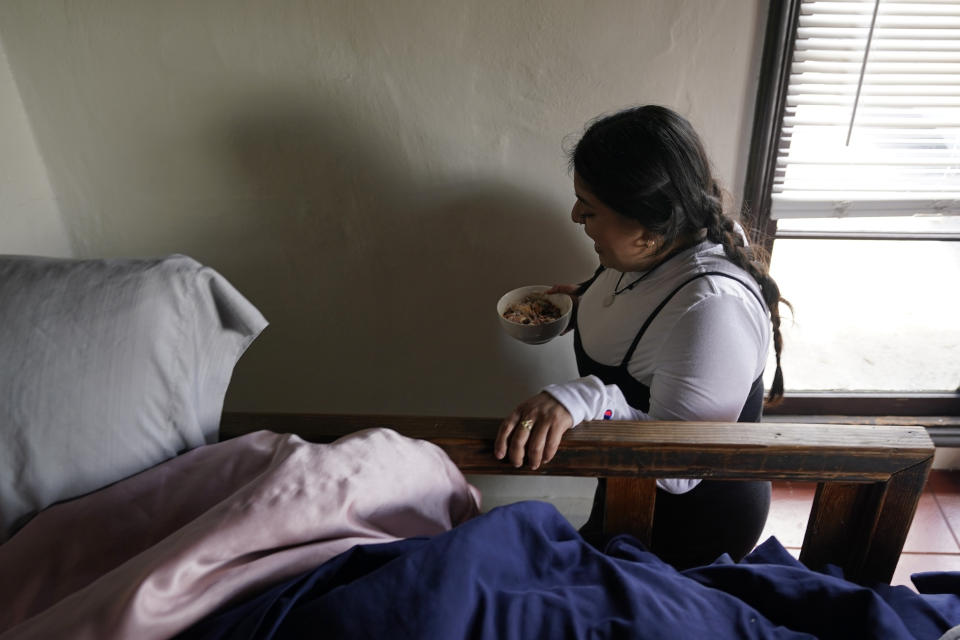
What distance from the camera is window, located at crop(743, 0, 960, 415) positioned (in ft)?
3.98

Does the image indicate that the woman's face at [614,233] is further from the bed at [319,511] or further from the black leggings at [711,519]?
the black leggings at [711,519]

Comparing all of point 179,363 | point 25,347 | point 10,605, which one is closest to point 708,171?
point 179,363

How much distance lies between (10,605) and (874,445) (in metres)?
1.18

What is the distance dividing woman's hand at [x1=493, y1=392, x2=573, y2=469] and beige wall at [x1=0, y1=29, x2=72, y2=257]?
1.08 meters

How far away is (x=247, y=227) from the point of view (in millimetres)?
1452

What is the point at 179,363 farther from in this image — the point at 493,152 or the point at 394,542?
the point at 493,152

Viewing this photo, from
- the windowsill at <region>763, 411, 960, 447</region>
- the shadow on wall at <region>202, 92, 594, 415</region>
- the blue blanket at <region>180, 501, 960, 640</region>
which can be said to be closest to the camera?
the blue blanket at <region>180, 501, 960, 640</region>

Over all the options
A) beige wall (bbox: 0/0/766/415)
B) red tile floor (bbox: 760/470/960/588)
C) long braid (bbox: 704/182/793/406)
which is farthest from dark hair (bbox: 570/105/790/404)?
red tile floor (bbox: 760/470/960/588)

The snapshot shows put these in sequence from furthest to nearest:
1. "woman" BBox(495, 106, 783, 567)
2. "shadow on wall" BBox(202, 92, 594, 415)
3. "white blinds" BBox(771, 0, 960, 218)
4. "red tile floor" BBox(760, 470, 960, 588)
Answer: "red tile floor" BBox(760, 470, 960, 588), "shadow on wall" BBox(202, 92, 594, 415), "white blinds" BBox(771, 0, 960, 218), "woman" BBox(495, 106, 783, 567)

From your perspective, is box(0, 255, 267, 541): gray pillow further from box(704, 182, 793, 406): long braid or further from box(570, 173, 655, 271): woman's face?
box(704, 182, 793, 406): long braid

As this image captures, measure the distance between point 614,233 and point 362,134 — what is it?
0.60 metres

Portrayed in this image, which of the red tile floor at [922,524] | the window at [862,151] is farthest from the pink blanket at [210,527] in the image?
the red tile floor at [922,524]

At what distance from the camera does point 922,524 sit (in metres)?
1.75

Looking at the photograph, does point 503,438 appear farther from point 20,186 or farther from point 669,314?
point 20,186
